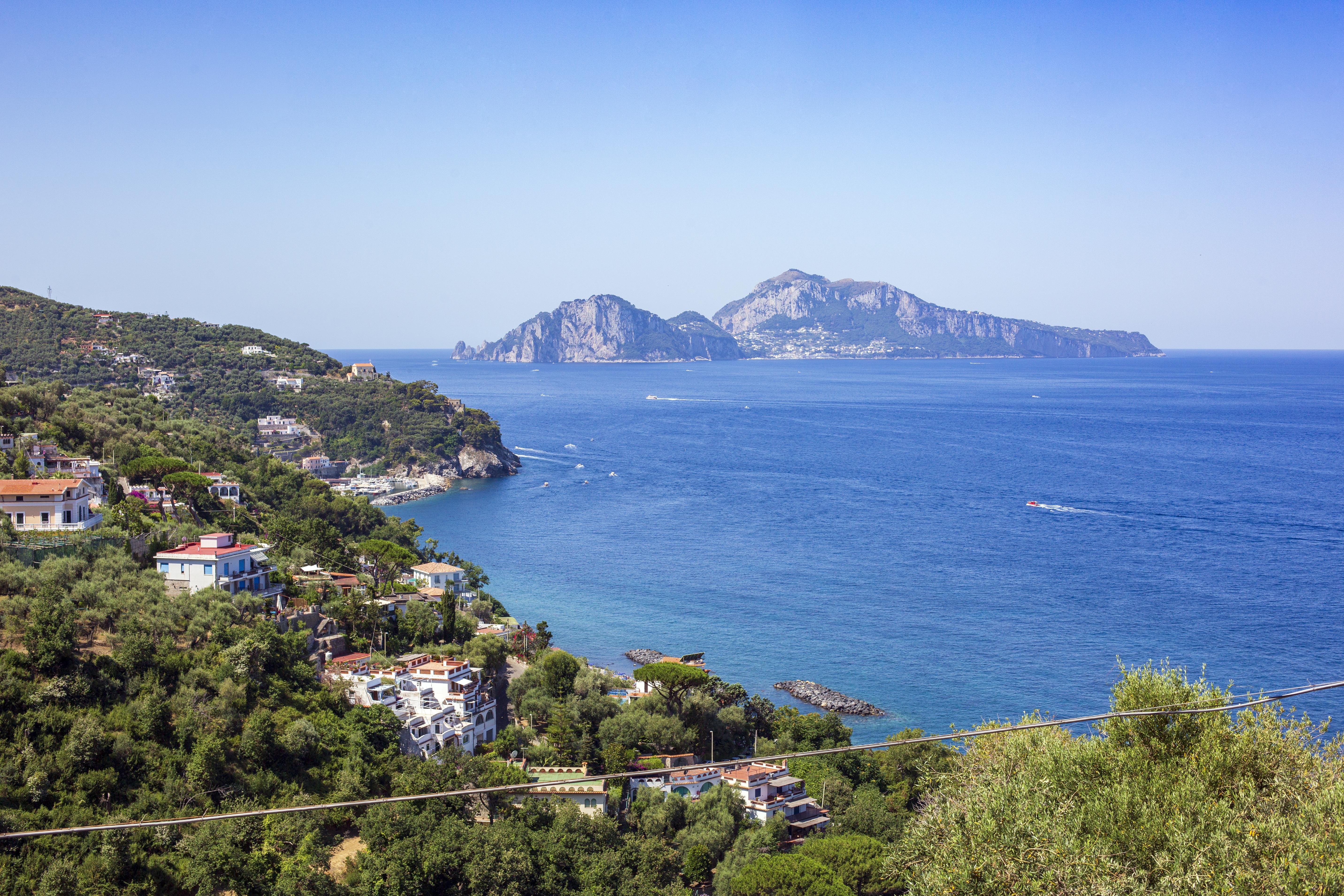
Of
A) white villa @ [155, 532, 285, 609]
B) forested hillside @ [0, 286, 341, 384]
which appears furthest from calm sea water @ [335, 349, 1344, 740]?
forested hillside @ [0, 286, 341, 384]

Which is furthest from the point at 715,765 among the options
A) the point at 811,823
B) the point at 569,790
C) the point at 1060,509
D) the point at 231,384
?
the point at 231,384

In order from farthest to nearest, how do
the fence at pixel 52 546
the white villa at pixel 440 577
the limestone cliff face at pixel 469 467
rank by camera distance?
1. the limestone cliff face at pixel 469 467
2. the white villa at pixel 440 577
3. the fence at pixel 52 546

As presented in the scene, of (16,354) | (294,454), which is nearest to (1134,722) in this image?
(294,454)

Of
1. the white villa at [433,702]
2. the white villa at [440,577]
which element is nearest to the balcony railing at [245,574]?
the white villa at [433,702]

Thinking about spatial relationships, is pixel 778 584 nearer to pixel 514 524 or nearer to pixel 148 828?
pixel 514 524

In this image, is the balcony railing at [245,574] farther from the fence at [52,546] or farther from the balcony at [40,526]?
the balcony at [40,526]

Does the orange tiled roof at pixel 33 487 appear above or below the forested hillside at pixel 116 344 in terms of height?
below
